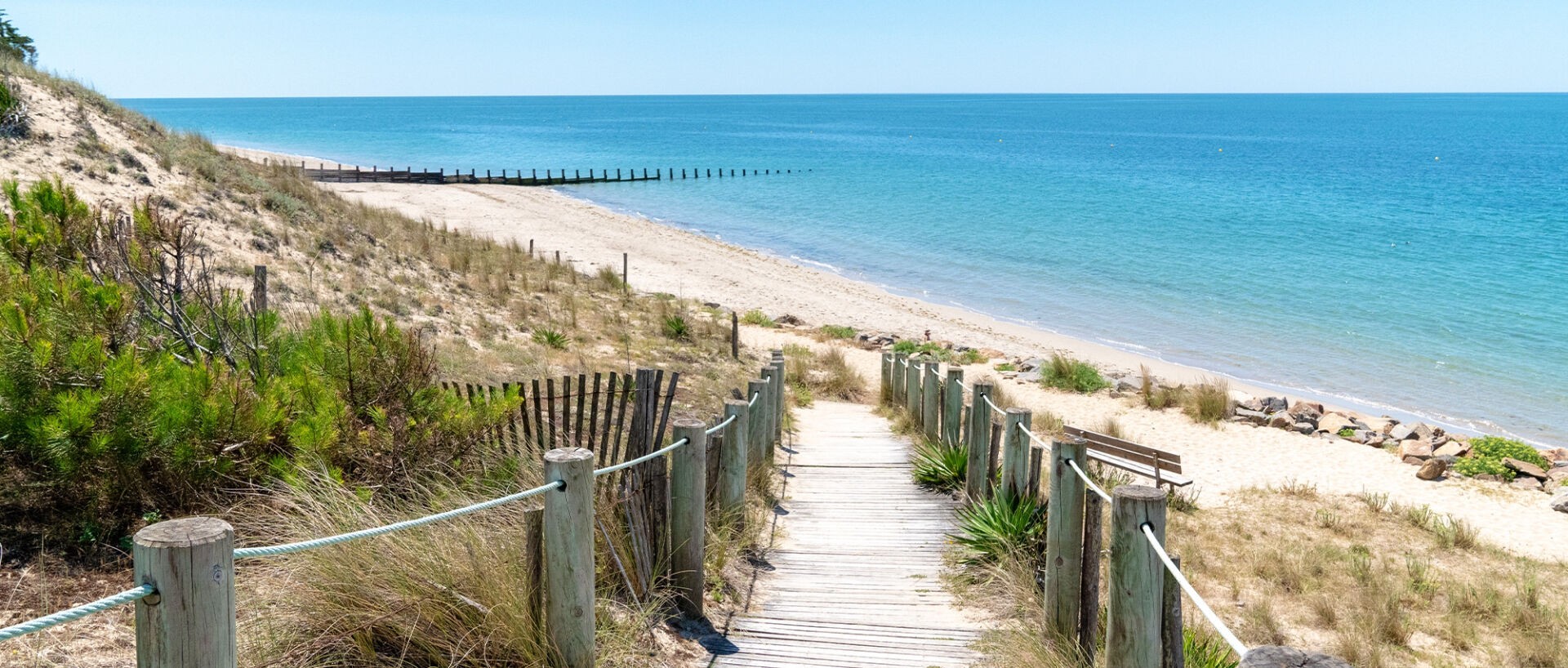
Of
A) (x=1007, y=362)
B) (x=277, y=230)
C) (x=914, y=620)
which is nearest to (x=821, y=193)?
(x=1007, y=362)

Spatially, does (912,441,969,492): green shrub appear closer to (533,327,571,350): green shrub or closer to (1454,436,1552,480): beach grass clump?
(533,327,571,350): green shrub

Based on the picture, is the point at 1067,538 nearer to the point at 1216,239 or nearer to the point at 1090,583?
the point at 1090,583

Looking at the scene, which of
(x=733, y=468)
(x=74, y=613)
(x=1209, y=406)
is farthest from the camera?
(x=1209, y=406)

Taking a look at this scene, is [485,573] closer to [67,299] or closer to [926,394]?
[67,299]

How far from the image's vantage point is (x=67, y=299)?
618 centimetres

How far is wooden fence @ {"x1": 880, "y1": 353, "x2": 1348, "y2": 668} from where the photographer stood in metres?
4.25

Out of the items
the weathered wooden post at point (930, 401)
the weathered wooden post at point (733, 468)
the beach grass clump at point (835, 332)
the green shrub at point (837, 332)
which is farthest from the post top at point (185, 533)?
the green shrub at point (837, 332)

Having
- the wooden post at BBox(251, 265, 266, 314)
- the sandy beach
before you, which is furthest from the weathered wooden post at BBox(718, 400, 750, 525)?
the sandy beach

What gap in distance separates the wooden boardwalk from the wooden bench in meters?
2.69

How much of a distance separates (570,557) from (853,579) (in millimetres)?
2950

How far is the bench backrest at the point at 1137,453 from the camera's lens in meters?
11.5

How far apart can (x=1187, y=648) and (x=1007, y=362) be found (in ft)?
56.9

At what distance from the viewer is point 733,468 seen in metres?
7.55

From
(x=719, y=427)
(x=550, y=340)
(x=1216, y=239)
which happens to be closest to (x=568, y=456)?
(x=719, y=427)
